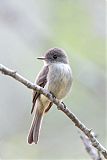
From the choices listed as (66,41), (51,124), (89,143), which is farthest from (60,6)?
(89,143)

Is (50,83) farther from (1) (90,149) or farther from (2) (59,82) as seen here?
(1) (90,149)

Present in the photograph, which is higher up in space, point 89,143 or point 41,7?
point 41,7

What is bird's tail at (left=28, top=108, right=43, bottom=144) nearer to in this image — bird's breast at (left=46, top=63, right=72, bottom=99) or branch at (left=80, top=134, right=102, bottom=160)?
bird's breast at (left=46, top=63, right=72, bottom=99)

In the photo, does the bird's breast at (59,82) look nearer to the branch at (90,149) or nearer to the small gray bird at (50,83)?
the small gray bird at (50,83)

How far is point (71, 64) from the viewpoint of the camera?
6230mm

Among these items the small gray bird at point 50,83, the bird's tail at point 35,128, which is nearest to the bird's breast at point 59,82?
the small gray bird at point 50,83

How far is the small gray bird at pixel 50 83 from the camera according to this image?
16.3 ft

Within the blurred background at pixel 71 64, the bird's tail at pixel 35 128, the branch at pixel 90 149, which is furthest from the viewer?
the blurred background at pixel 71 64

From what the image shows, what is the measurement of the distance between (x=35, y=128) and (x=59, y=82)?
1.48ft

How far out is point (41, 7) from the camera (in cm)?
719

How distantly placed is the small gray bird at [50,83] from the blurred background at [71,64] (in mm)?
591

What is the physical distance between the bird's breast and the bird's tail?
342 mm

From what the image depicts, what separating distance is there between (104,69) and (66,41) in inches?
21.3

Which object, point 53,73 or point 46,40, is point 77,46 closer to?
point 46,40
